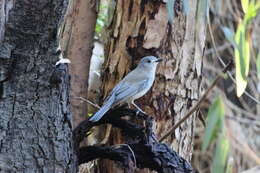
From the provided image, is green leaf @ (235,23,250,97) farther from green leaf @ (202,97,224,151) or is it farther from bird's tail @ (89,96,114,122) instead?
bird's tail @ (89,96,114,122)

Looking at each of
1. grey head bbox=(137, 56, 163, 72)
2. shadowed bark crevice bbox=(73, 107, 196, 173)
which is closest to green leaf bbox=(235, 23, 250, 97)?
shadowed bark crevice bbox=(73, 107, 196, 173)

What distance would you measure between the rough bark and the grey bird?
0.90ft

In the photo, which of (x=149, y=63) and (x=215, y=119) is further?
(x=149, y=63)

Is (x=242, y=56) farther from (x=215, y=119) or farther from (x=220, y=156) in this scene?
(x=220, y=156)

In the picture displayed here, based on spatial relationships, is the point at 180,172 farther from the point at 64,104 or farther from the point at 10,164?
the point at 10,164

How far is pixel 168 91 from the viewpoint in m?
2.81

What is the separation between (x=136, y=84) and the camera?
2.90 metres

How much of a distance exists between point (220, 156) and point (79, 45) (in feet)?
4.41

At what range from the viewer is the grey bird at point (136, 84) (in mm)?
2770

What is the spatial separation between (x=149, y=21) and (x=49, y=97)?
1.10 metres

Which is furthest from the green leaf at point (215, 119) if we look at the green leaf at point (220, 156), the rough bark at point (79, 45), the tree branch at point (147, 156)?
the rough bark at point (79, 45)

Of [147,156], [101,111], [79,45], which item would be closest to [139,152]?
[147,156]

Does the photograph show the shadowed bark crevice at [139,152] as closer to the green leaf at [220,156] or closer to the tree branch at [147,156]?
the tree branch at [147,156]

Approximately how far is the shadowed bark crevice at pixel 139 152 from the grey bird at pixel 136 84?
604mm
